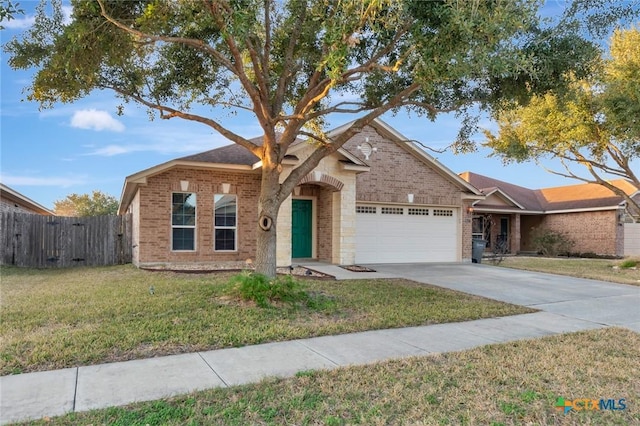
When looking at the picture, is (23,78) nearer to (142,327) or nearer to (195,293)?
(195,293)

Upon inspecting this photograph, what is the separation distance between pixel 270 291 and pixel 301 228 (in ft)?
29.1

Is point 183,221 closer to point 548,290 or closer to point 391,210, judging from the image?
point 391,210

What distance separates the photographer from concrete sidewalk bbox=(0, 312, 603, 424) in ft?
12.4

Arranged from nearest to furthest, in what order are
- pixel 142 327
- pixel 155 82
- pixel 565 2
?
pixel 142 327 < pixel 565 2 < pixel 155 82

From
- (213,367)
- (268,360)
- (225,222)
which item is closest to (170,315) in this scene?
(213,367)

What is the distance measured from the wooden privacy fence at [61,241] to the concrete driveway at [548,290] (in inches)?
398

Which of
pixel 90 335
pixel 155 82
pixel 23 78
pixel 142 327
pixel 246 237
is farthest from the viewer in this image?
pixel 246 237

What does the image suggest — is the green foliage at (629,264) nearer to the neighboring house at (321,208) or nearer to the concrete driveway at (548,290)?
the concrete driveway at (548,290)

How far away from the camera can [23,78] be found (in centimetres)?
954

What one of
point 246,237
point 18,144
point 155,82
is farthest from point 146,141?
point 155,82

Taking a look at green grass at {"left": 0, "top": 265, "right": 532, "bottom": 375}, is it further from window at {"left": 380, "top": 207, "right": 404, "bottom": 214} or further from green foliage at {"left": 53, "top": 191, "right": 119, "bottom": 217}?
green foliage at {"left": 53, "top": 191, "right": 119, "bottom": 217}

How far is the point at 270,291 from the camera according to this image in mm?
7598

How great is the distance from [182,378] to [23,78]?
8.72 meters

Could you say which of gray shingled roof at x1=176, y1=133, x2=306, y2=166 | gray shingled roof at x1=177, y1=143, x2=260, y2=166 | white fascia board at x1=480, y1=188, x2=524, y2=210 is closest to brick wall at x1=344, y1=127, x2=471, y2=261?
gray shingled roof at x1=176, y1=133, x2=306, y2=166
